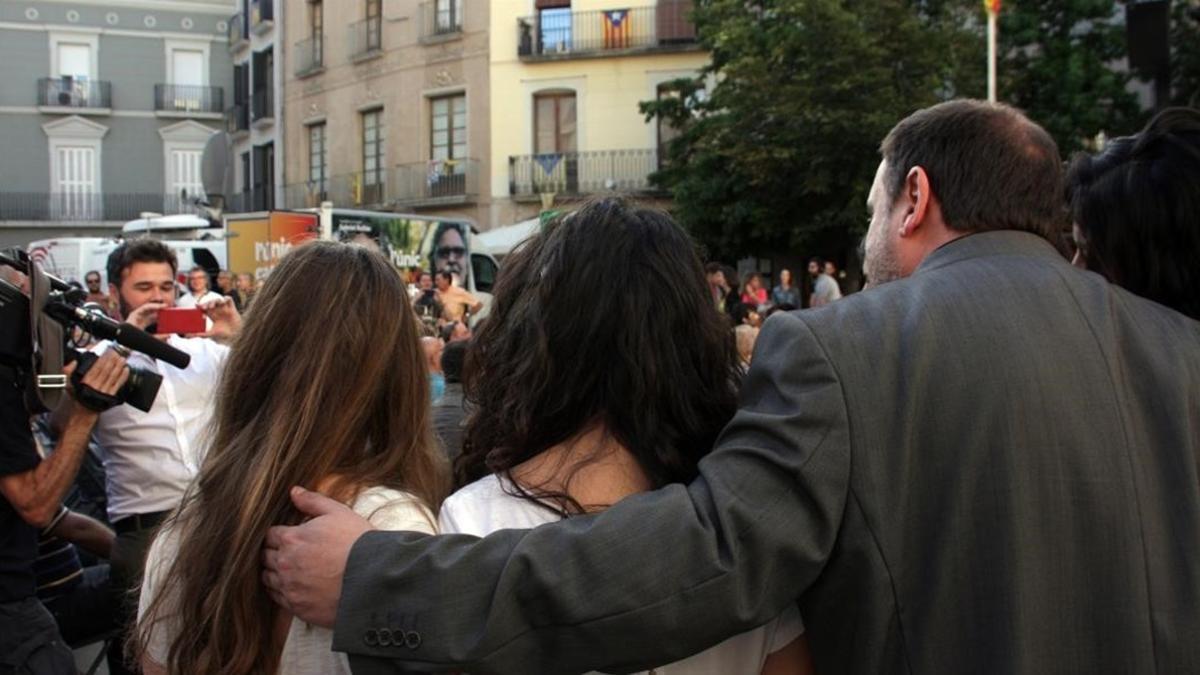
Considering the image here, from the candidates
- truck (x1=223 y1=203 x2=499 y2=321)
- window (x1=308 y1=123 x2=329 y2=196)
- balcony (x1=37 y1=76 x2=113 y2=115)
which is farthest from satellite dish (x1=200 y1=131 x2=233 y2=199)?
balcony (x1=37 y1=76 x2=113 y2=115)

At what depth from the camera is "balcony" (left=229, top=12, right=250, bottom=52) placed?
3671 cm

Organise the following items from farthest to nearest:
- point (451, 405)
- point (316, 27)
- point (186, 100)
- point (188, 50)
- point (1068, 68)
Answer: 1. point (188, 50)
2. point (186, 100)
3. point (316, 27)
4. point (1068, 68)
5. point (451, 405)

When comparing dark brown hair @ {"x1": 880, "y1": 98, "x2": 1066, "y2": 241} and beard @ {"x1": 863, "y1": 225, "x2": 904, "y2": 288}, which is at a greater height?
dark brown hair @ {"x1": 880, "y1": 98, "x2": 1066, "y2": 241}

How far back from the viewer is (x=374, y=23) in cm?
2991

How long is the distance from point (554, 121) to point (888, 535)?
26677mm

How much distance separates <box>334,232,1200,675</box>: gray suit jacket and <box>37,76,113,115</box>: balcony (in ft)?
136

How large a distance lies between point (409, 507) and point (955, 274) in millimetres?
974

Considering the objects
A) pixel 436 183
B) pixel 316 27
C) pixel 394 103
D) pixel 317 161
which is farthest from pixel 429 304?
pixel 316 27

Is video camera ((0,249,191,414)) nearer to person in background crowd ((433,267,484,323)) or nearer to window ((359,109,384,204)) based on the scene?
person in background crowd ((433,267,484,323))

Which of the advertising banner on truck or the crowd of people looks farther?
the advertising banner on truck

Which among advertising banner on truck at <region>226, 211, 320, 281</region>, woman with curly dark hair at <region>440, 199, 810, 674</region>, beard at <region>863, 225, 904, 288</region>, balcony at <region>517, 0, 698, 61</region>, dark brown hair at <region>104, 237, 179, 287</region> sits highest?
balcony at <region>517, 0, 698, 61</region>

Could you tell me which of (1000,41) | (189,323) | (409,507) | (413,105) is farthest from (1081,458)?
(413,105)

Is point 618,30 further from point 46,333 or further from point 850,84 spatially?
point 46,333

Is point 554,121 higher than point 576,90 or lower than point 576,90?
lower
